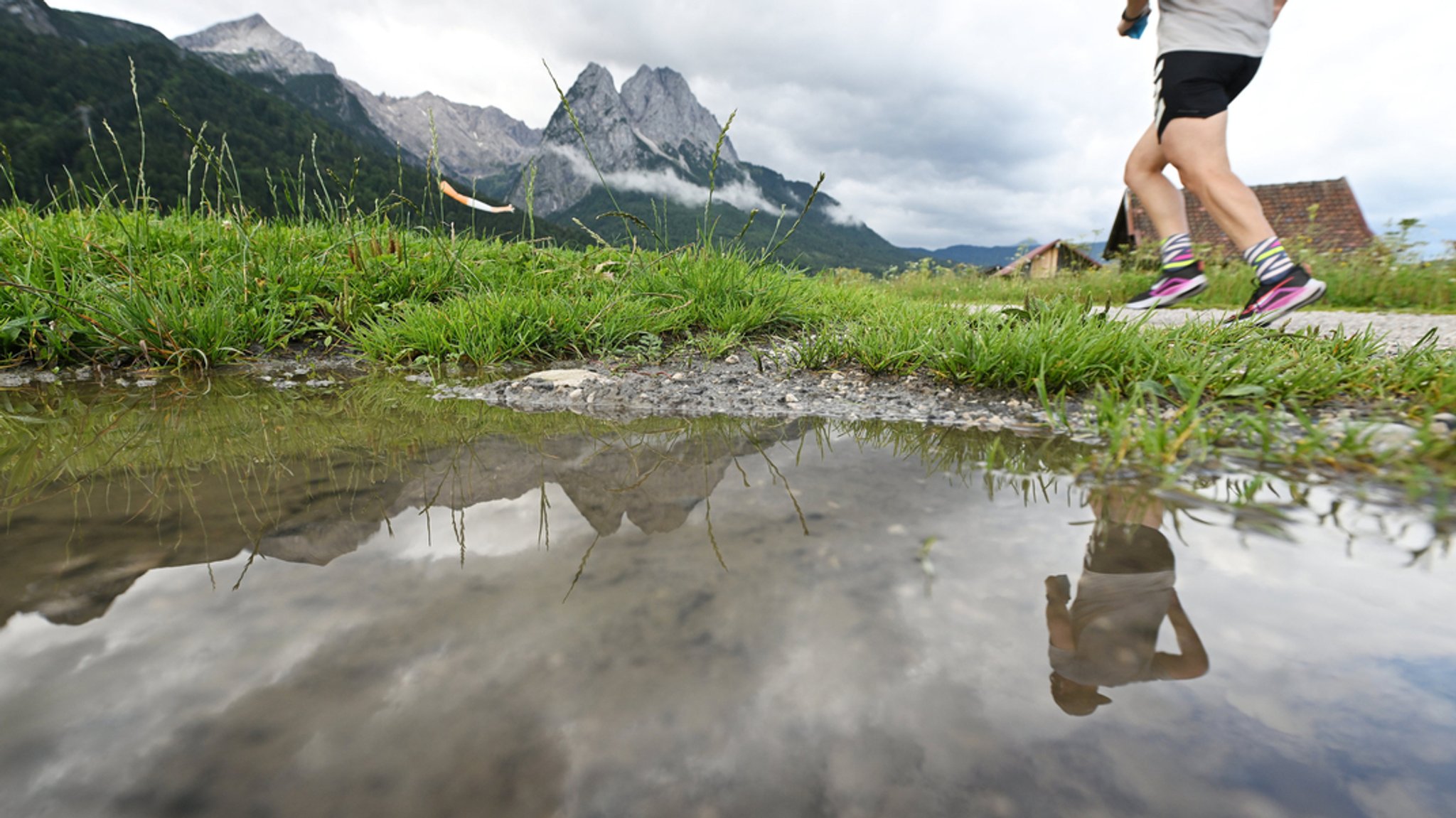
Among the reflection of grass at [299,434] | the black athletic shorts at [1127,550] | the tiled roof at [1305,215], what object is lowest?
the reflection of grass at [299,434]

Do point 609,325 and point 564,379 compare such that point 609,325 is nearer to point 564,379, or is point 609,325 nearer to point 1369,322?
point 564,379

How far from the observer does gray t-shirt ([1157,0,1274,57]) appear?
11.7ft

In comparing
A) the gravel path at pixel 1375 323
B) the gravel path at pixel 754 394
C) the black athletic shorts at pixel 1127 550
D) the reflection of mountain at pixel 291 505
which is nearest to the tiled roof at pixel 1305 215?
the gravel path at pixel 1375 323

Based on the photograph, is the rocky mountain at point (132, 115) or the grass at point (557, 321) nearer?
the grass at point (557, 321)

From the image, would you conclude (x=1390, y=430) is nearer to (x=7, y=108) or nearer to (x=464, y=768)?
(x=464, y=768)

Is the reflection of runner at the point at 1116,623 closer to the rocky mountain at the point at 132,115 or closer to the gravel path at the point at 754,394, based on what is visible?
the gravel path at the point at 754,394

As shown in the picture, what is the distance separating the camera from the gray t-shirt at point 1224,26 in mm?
3557

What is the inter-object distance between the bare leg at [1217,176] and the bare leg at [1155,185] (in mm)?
329

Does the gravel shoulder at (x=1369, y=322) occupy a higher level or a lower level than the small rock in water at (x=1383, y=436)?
higher

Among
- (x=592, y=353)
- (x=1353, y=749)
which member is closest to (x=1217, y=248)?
(x=592, y=353)

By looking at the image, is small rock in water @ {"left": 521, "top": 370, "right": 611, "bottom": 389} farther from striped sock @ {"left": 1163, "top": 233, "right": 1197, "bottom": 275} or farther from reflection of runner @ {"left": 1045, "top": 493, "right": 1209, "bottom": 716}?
striped sock @ {"left": 1163, "top": 233, "right": 1197, "bottom": 275}

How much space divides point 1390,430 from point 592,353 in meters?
3.16

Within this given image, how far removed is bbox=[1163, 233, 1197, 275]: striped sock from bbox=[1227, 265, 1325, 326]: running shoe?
533 millimetres

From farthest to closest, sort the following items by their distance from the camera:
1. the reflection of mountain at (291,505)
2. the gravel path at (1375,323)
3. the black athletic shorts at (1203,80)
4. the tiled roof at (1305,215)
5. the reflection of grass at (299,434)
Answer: the tiled roof at (1305,215), the black athletic shorts at (1203,80), the gravel path at (1375,323), the reflection of grass at (299,434), the reflection of mountain at (291,505)
